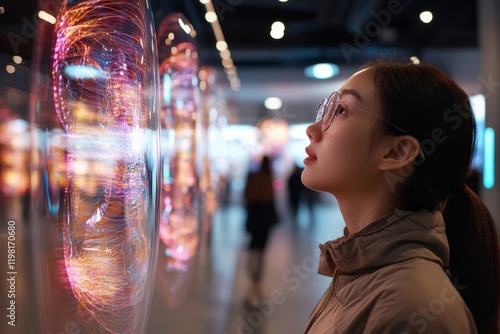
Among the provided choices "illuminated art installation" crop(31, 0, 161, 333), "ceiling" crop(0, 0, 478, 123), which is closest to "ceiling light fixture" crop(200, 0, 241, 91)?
"ceiling" crop(0, 0, 478, 123)

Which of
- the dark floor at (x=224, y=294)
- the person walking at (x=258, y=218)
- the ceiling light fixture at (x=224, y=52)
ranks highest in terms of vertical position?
the ceiling light fixture at (x=224, y=52)

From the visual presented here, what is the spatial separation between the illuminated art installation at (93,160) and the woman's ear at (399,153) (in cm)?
42

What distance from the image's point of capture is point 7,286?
1080 millimetres

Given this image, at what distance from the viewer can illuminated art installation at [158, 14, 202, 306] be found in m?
2.14

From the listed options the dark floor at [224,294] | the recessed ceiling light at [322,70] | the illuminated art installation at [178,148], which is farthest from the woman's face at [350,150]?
the recessed ceiling light at [322,70]

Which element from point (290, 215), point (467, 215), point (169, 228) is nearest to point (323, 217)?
point (290, 215)

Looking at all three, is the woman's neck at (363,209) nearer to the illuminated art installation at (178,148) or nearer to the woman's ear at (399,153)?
the woman's ear at (399,153)

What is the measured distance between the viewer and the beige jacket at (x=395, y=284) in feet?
2.41

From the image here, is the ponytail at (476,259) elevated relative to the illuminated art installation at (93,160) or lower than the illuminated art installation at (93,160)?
lower

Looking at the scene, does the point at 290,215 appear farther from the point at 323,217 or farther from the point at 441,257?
the point at 441,257

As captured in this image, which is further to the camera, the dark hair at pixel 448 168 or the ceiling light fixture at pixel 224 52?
the ceiling light fixture at pixel 224 52

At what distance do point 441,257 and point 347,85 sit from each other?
36 cm

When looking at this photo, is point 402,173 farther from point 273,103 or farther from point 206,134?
point 273,103

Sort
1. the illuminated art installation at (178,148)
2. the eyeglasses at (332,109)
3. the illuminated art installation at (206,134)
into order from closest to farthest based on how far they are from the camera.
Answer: the eyeglasses at (332,109)
the illuminated art installation at (178,148)
the illuminated art installation at (206,134)
